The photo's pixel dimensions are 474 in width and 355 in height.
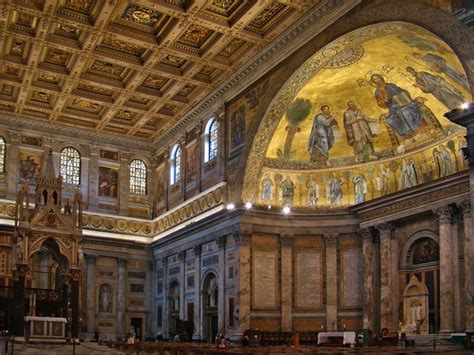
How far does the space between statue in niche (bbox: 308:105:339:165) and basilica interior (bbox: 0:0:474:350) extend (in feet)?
0.30

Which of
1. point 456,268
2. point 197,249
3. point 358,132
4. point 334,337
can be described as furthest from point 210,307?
point 456,268

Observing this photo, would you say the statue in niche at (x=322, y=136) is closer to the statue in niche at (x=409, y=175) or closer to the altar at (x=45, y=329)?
the statue in niche at (x=409, y=175)

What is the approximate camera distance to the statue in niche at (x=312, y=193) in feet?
107

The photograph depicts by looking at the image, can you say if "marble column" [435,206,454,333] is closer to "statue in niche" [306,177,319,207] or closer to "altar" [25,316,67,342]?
"statue in niche" [306,177,319,207]

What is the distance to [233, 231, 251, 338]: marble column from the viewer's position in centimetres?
2958

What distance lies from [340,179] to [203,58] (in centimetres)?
848

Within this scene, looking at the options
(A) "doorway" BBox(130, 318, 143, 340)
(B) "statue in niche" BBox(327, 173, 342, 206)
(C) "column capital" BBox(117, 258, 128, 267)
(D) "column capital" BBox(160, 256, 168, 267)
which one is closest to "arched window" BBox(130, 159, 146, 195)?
(C) "column capital" BBox(117, 258, 128, 267)

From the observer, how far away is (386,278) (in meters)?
29.0

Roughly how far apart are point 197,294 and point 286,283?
540 centimetres

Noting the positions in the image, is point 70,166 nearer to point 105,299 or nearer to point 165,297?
point 105,299

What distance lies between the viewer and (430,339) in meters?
25.1

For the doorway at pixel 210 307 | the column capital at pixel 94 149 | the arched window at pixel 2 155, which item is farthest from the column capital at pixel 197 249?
the arched window at pixel 2 155

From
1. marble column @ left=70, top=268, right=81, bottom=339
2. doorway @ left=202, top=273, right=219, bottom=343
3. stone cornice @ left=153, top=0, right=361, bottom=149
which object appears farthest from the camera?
doorway @ left=202, top=273, right=219, bottom=343

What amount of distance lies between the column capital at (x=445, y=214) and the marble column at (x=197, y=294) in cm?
1299
